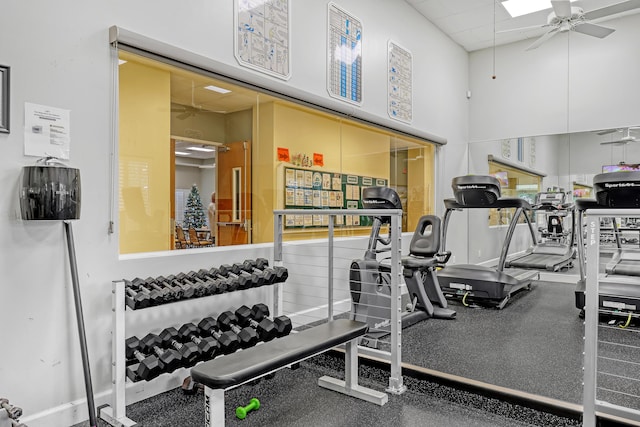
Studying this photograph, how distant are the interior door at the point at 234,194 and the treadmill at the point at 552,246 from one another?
4.44 m

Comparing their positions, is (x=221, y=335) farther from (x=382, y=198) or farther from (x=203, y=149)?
(x=382, y=198)

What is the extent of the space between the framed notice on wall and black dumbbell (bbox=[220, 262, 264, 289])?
1540mm

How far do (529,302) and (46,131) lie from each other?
16.5 ft

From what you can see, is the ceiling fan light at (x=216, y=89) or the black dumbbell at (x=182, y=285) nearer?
the black dumbbell at (x=182, y=285)

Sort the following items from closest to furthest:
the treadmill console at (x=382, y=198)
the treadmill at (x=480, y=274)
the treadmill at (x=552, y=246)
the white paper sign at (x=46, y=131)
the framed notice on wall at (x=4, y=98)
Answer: the framed notice on wall at (x=4, y=98) < the white paper sign at (x=46, y=131) < the treadmill console at (x=382, y=198) < the treadmill at (x=480, y=274) < the treadmill at (x=552, y=246)

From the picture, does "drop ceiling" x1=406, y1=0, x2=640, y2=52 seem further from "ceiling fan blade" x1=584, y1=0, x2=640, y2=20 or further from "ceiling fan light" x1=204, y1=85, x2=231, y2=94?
"ceiling fan light" x1=204, y1=85, x2=231, y2=94

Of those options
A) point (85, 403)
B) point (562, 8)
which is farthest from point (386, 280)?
point (562, 8)

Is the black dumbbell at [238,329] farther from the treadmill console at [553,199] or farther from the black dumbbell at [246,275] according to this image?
the treadmill console at [553,199]

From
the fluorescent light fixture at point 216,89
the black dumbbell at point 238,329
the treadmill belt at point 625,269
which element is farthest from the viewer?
the treadmill belt at point 625,269

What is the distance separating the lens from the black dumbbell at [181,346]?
245 centimetres

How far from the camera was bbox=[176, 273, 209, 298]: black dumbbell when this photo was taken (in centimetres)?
267

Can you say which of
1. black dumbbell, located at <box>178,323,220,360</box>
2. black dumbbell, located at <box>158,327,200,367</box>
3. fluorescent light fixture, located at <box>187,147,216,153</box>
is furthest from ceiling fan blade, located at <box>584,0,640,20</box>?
black dumbbell, located at <box>158,327,200,367</box>

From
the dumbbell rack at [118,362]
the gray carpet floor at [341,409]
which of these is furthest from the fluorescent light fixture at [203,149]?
the gray carpet floor at [341,409]

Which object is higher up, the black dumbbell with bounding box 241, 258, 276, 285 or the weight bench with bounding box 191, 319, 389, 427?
the black dumbbell with bounding box 241, 258, 276, 285
